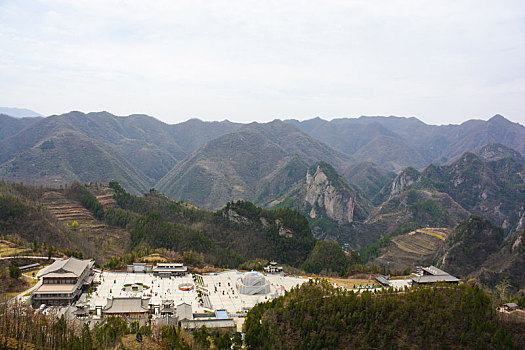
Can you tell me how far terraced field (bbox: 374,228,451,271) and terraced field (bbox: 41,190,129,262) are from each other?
227 feet

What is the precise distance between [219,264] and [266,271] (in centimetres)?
1178

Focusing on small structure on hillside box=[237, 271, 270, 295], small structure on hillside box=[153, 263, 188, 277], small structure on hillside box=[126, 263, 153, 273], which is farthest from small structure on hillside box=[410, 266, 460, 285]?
small structure on hillside box=[126, 263, 153, 273]

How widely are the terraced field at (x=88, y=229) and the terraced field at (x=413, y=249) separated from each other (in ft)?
227

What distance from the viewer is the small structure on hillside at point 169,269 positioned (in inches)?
2645

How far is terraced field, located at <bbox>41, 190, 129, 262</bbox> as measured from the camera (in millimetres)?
85250

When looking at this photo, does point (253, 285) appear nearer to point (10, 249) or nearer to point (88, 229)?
point (10, 249)

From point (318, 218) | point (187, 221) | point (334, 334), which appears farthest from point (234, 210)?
point (318, 218)

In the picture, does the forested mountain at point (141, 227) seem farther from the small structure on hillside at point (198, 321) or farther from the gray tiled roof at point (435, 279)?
the gray tiled roof at point (435, 279)

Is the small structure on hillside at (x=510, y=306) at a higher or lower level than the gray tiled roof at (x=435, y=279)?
higher

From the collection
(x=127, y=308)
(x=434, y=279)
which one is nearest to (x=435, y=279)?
(x=434, y=279)

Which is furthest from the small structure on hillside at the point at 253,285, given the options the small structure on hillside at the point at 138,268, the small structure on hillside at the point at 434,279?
the small structure on hillside at the point at 434,279

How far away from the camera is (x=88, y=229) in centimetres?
10075

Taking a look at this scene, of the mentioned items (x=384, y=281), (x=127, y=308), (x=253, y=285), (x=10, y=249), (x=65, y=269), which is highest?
(x=65, y=269)

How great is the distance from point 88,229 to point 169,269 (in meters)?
42.4
